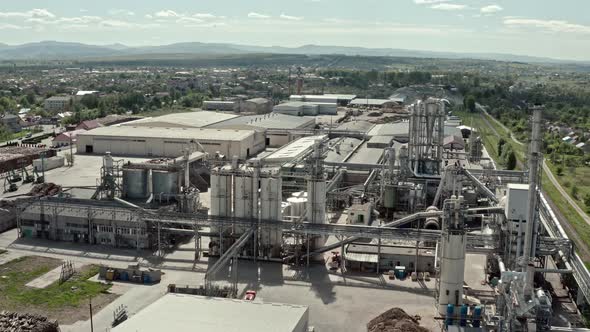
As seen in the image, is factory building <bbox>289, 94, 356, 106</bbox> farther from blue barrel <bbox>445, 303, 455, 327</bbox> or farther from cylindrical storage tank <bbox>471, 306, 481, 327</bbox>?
cylindrical storage tank <bbox>471, 306, 481, 327</bbox>

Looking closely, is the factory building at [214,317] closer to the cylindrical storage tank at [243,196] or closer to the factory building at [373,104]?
the cylindrical storage tank at [243,196]

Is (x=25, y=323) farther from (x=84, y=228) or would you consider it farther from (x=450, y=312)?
(x=450, y=312)

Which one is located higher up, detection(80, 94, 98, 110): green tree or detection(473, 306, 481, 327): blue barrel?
detection(80, 94, 98, 110): green tree

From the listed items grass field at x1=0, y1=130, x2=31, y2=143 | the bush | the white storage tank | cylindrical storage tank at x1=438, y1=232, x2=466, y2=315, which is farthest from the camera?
grass field at x1=0, y1=130, x2=31, y2=143

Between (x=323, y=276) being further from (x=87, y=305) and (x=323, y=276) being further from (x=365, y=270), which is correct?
(x=87, y=305)

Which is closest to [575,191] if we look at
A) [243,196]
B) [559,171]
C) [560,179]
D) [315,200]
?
[560,179]

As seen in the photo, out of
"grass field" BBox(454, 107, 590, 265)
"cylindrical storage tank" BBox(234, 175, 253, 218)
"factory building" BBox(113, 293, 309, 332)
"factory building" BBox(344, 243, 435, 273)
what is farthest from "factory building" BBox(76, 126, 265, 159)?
"factory building" BBox(113, 293, 309, 332)

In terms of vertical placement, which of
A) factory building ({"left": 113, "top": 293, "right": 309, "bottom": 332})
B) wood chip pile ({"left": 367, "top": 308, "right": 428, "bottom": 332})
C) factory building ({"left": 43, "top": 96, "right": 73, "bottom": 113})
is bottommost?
wood chip pile ({"left": 367, "top": 308, "right": 428, "bottom": 332})
